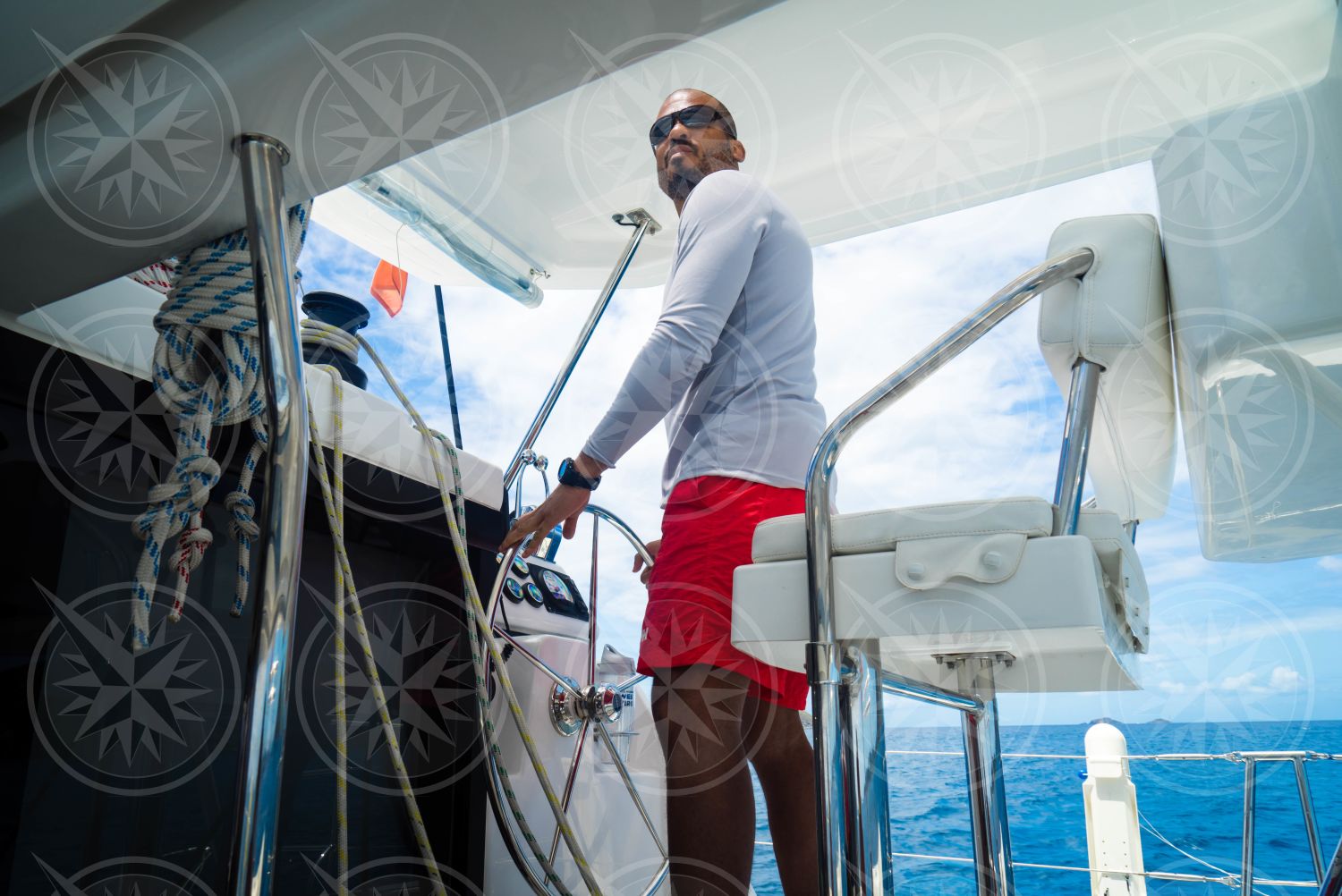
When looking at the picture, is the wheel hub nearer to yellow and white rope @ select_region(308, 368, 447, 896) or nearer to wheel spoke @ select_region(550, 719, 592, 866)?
wheel spoke @ select_region(550, 719, 592, 866)

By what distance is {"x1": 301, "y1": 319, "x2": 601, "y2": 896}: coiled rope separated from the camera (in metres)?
0.94

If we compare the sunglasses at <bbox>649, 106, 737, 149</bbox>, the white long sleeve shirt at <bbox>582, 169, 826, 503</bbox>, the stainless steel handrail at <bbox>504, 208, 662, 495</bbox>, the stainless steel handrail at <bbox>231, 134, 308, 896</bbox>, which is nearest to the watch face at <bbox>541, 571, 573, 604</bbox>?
the stainless steel handrail at <bbox>504, 208, 662, 495</bbox>

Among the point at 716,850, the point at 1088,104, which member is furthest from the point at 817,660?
the point at 1088,104

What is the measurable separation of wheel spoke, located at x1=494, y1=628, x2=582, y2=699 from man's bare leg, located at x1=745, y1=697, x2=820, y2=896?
56 cm

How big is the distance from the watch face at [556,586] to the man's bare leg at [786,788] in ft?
3.21

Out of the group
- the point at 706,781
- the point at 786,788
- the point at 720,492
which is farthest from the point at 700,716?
the point at 720,492

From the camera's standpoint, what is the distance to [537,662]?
5.09ft

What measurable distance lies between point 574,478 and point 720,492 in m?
0.22

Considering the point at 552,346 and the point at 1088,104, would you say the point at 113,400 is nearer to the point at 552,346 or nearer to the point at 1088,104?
the point at 552,346

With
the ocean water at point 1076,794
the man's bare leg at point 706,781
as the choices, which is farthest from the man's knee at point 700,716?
the ocean water at point 1076,794

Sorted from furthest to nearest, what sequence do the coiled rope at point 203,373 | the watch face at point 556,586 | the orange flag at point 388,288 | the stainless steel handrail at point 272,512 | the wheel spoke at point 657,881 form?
1. the orange flag at point 388,288
2. the watch face at point 556,586
3. the wheel spoke at point 657,881
4. the coiled rope at point 203,373
5. the stainless steel handrail at point 272,512

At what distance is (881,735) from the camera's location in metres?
0.79

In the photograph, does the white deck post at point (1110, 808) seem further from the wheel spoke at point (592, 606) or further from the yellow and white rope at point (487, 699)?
the yellow and white rope at point (487, 699)

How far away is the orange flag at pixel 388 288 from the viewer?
2736 mm
